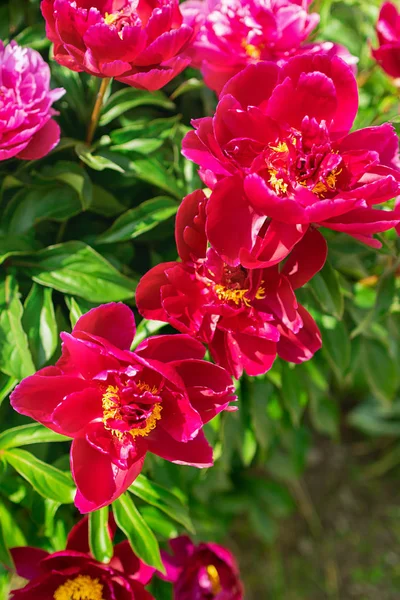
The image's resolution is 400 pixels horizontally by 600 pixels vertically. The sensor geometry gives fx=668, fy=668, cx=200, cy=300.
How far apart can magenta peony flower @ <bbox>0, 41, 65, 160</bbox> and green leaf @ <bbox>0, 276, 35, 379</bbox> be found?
0.20 m

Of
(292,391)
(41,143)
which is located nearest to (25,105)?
(41,143)

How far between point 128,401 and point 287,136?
348mm

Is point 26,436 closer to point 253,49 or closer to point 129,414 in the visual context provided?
point 129,414

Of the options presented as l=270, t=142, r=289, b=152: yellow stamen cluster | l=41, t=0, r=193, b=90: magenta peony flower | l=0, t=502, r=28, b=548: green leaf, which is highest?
l=41, t=0, r=193, b=90: magenta peony flower

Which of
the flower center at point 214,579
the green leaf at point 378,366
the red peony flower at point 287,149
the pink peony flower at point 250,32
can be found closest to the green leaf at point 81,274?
the red peony flower at point 287,149

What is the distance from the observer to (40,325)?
92 centimetres

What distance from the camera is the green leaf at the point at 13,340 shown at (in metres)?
0.87

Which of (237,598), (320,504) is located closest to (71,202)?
(237,598)

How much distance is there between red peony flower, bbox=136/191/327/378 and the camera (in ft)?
2.58

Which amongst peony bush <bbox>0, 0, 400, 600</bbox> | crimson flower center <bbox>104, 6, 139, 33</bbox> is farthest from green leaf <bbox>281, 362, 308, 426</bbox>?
crimson flower center <bbox>104, 6, 139, 33</bbox>

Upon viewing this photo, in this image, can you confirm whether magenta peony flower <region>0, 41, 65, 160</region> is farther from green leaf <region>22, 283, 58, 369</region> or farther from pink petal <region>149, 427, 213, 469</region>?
pink petal <region>149, 427, 213, 469</region>

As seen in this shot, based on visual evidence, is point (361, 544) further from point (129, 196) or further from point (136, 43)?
point (136, 43)

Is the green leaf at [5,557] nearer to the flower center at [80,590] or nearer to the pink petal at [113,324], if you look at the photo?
the flower center at [80,590]

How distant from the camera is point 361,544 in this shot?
6.49ft
